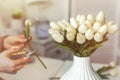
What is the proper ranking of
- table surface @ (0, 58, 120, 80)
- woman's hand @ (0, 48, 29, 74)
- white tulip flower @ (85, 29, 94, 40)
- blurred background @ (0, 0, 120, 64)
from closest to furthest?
white tulip flower @ (85, 29, 94, 40)
woman's hand @ (0, 48, 29, 74)
table surface @ (0, 58, 120, 80)
blurred background @ (0, 0, 120, 64)

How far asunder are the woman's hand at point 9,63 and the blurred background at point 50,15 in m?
1.09

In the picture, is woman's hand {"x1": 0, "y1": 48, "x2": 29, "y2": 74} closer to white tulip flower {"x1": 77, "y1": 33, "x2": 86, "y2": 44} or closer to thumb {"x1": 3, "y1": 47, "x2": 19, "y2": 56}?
thumb {"x1": 3, "y1": 47, "x2": 19, "y2": 56}

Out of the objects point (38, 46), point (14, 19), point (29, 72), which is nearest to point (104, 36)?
point (29, 72)

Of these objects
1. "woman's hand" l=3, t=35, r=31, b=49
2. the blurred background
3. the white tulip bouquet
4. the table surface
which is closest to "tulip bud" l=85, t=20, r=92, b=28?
the white tulip bouquet

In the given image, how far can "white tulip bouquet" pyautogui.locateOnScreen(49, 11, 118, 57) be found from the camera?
3.74 feet

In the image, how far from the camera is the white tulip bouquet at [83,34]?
44.9 inches

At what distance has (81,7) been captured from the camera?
2705 millimetres

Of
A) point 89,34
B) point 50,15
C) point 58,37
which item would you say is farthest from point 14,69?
point 50,15

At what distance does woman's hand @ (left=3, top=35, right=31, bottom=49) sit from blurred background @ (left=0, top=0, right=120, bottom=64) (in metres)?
0.95

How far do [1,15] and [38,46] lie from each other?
47 centimetres

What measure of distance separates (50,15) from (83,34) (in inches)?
→ 67.4

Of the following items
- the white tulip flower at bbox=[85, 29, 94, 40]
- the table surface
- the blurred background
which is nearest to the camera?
the white tulip flower at bbox=[85, 29, 94, 40]

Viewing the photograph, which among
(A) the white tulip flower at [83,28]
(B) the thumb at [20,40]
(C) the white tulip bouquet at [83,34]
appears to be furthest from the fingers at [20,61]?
(A) the white tulip flower at [83,28]

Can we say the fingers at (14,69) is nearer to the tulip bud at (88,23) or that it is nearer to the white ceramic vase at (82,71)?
the white ceramic vase at (82,71)
